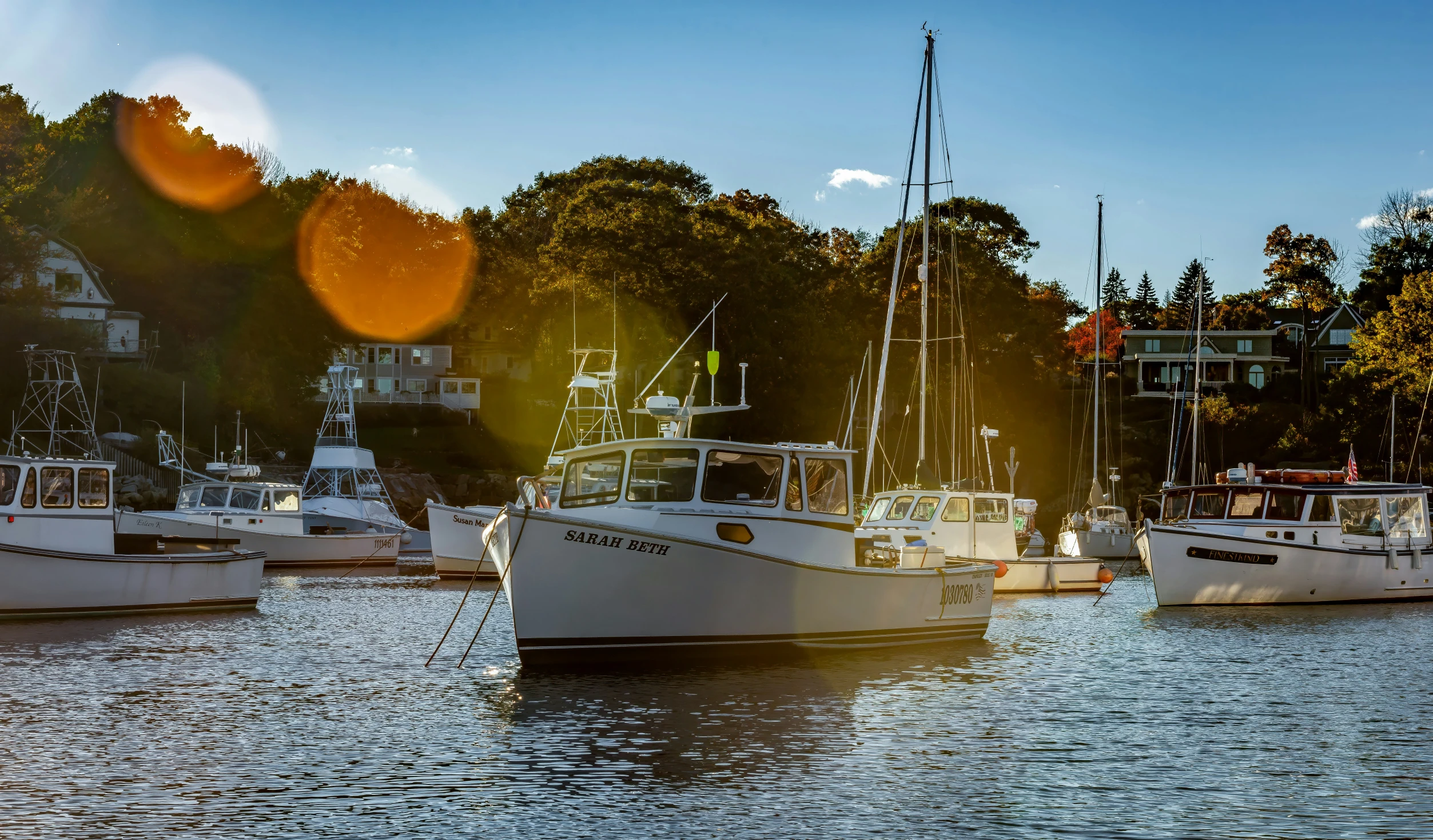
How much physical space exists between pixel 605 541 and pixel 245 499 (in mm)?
31551

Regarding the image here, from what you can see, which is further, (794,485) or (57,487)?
(57,487)

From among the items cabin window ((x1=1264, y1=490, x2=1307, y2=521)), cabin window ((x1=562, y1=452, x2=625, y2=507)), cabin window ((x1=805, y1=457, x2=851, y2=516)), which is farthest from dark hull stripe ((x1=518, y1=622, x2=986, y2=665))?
cabin window ((x1=1264, y1=490, x2=1307, y2=521))

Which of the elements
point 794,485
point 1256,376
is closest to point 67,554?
point 794,485

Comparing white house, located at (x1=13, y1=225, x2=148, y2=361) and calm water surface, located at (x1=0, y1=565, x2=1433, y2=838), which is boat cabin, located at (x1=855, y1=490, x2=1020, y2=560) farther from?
white house, located at (x1=13, y1=225, x2=148, y2=361)

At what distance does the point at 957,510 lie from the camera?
→ 115ft

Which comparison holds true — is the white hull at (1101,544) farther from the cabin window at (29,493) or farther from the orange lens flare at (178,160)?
the orange lens flare at (178,160)

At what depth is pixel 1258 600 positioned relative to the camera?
108 feet

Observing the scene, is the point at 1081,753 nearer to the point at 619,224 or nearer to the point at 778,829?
the point at 778,829

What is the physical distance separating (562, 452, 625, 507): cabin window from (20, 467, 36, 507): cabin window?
1137 centimetres

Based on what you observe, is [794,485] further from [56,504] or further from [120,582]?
[56,504]

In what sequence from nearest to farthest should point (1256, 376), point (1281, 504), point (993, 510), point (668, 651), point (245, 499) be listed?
point (668, 651) < point (1281, 504) < point (993, 510) < point (245, 499) < point (1256, 376)

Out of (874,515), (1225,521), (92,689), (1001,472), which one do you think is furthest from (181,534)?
(1001,472)

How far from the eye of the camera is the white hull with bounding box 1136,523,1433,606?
3222cm

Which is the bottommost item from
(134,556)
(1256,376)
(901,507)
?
(134,556)
